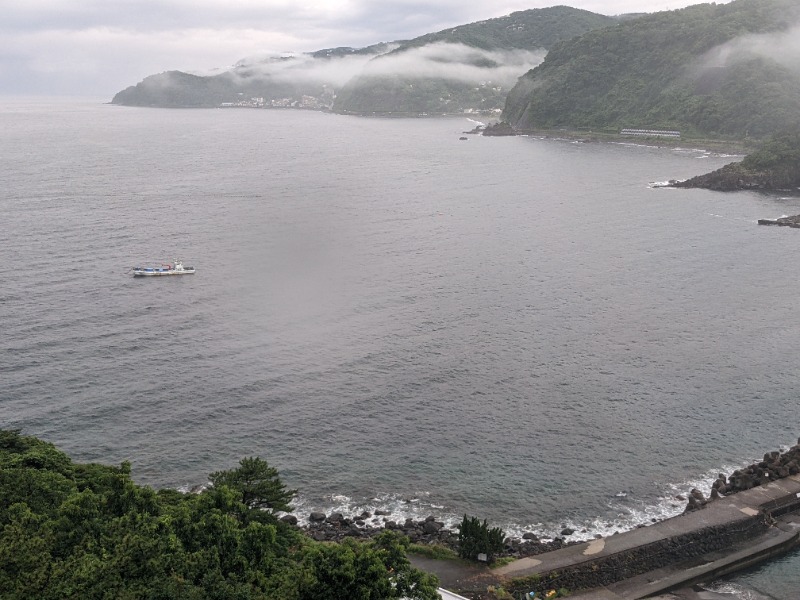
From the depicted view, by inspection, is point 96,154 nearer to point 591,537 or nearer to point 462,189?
point 462,189

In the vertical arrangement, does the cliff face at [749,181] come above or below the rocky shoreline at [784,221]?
above

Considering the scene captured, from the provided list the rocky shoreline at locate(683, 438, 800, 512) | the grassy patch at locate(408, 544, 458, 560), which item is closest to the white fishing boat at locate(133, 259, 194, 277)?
the grassy patch at locate(408, 544, 458, 560)

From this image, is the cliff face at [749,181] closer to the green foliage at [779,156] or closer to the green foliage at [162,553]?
the green foliage at [779,156]

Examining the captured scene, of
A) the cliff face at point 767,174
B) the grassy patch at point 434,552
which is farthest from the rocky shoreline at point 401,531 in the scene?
the cliff face at point 767,174

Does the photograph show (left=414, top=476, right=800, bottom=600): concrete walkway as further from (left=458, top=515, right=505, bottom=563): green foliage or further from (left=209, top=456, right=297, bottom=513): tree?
(left=209, top=456, right=297, bottom=513): tree

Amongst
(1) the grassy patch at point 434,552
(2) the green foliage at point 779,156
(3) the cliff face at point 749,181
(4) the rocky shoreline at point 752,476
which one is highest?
(2) the green foliage at point 779,156
